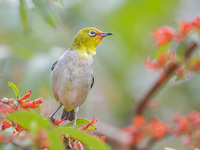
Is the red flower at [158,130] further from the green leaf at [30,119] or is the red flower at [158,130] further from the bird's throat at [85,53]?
the green leaf at [30,119]

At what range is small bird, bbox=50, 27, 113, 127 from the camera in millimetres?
4082

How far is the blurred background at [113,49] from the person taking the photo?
20.4 feet

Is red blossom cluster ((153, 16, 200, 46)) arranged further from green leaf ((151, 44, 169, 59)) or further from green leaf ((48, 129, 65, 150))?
green leaf ((48, 129, 65, 150))

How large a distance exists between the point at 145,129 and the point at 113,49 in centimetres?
227

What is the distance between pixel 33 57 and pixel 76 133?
3.37 metres

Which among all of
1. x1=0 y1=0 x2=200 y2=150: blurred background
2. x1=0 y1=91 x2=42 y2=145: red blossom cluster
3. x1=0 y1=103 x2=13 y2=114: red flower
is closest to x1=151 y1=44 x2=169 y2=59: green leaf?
x1=0 y1=0 x2=200 y2=150: blurred background

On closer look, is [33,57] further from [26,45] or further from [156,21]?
[156,21]

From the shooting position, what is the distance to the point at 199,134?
3.84 m

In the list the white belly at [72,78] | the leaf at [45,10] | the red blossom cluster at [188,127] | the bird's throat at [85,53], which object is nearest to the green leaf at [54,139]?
the leaf at [45,10]

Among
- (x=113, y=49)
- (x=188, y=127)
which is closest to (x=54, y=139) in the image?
(x=188, y=127)

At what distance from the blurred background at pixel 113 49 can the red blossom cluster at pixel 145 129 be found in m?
0.73

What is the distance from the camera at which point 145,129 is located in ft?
17.1

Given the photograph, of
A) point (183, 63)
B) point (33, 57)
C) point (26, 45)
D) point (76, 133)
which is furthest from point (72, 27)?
point (76, 133)

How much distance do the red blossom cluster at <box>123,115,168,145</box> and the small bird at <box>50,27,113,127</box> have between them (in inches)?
46.2
